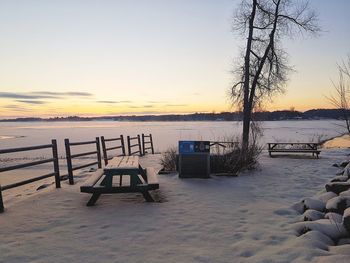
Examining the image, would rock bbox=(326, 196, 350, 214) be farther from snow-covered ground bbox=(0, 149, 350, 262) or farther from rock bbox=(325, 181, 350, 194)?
rock bbox=(325, 181, 350, 194)

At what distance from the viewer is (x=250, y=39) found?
691 inches

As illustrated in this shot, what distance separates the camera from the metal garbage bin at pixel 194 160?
9.23 m

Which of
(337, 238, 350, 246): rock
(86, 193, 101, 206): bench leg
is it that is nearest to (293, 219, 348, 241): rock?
(337, 238, 350, 246): rock

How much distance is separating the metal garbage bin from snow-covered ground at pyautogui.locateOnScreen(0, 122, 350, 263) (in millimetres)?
1104

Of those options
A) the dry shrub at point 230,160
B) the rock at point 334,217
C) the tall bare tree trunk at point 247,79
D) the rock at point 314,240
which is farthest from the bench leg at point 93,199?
the tall bare tree trunk at point 247,79

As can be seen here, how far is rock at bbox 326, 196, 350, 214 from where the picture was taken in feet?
17.8

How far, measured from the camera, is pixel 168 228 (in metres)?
5.18

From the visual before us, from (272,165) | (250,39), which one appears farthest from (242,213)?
(250,39)

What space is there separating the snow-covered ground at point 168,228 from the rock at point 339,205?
0.55 m

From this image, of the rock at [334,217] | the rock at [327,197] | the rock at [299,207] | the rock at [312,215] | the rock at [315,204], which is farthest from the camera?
the rock at [327,197]

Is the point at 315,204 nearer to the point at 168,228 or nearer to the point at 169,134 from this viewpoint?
the point at 168,228

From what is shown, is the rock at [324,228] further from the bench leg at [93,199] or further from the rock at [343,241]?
the bench leg at [93,199]

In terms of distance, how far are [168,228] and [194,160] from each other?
14.1 feet

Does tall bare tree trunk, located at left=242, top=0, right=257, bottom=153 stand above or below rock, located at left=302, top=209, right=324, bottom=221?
above
